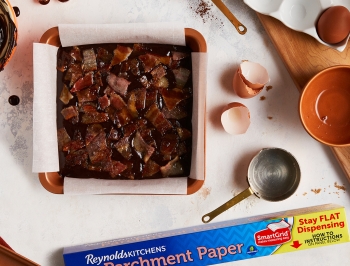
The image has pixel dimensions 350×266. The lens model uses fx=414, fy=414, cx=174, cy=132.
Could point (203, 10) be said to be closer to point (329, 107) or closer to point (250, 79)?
point (250, 79)

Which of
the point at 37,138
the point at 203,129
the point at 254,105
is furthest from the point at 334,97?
the point at 37,138

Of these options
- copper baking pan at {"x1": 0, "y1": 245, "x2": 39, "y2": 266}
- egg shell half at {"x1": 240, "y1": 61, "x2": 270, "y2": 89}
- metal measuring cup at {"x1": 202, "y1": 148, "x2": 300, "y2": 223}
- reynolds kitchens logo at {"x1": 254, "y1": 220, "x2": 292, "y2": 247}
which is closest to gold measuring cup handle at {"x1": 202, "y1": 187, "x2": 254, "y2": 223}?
metal measuring cup at {"x1": 202, "y1": 148, "x2": 300, "y2": 223}

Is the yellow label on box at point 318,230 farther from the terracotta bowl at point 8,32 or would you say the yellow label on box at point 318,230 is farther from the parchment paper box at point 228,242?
the terracotta bowl at point 8,32

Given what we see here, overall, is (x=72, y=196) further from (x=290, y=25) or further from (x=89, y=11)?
(x=290, y=25)

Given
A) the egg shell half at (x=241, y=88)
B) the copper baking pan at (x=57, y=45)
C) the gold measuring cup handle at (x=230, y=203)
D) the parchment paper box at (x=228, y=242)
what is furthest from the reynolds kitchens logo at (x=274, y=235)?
the egg shell half at (x=241, y=88)

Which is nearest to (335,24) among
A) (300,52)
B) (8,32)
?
(300,52)
